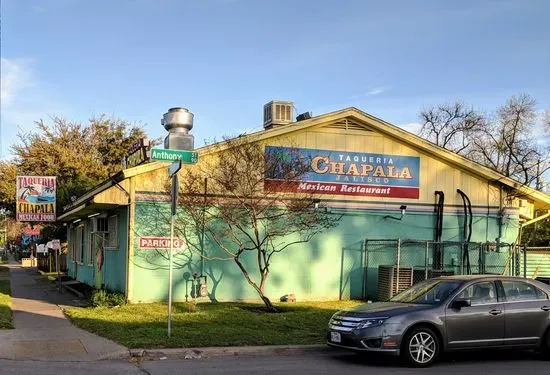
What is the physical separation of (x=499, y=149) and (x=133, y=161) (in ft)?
123

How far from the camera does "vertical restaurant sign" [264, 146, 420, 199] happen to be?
18172 mm

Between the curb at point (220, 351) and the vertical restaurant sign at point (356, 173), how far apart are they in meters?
7.39

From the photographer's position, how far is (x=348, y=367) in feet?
30.7

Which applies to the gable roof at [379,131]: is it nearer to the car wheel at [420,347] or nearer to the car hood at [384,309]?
the car hood at [384,309]

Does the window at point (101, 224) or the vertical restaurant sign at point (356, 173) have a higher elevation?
the vertical restaurant sign at point (356, 173)

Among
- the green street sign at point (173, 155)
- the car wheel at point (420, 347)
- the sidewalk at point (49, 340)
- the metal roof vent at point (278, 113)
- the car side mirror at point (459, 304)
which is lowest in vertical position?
the sidewalk at point (49, 340)

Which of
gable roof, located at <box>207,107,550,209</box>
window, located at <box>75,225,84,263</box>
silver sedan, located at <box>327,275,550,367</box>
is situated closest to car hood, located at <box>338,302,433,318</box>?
silver sedan, located at <box>327,275,550,367</box>

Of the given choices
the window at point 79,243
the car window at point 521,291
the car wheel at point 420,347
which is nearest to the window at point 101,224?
the window at point 79,243

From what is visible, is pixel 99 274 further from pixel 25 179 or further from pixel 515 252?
pixel 515 252

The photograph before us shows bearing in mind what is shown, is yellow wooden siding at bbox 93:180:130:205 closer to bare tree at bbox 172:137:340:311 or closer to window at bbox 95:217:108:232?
bare tree at bbox 172:137:340:311

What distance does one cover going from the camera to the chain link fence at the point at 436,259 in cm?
1844

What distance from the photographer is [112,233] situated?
62.2 ft

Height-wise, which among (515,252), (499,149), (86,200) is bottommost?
(515,252)

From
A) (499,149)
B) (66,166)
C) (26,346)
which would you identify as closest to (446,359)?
(26,346)
